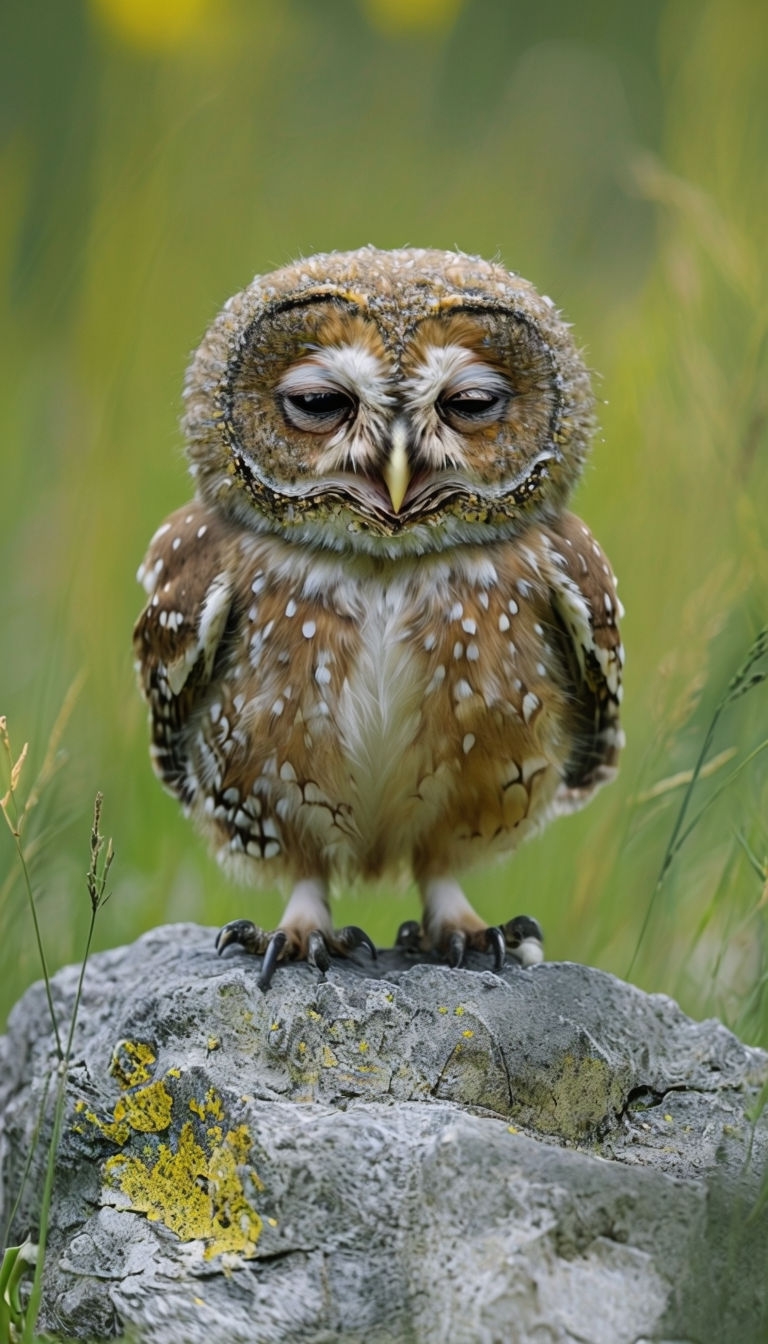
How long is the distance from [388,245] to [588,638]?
2.96 meters

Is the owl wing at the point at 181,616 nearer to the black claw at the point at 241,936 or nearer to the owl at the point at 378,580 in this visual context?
the owl at the point at 378,580

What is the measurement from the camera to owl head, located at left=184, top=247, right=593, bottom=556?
2697mm

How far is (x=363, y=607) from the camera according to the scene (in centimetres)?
291

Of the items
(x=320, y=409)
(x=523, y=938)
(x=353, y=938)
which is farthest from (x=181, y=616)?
(x=523, y=938)

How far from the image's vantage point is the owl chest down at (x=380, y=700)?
2885mm

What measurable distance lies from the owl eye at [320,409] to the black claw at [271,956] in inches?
40.4

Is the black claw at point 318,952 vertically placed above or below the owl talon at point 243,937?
above

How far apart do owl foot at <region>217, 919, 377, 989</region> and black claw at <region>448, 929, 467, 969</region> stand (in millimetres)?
168

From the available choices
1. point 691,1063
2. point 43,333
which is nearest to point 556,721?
point 691,1063

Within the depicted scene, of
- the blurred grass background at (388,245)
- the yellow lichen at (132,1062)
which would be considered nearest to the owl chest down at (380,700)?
the blurred grass background at (388,245)

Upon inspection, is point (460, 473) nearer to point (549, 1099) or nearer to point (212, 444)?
point (212, 444)

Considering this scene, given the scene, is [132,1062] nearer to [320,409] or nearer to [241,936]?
[241,936]

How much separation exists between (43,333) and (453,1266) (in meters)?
3.79

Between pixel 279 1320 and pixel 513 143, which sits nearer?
pixel 279 1320
